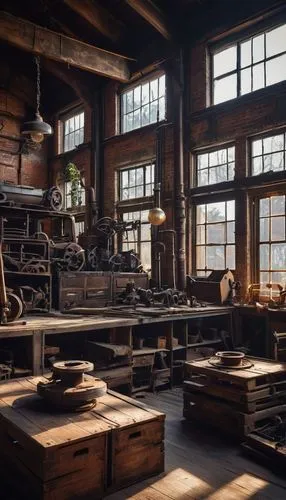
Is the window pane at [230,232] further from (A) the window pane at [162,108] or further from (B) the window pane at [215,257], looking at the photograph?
(A) the window pane at [162,108]

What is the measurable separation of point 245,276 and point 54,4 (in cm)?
739

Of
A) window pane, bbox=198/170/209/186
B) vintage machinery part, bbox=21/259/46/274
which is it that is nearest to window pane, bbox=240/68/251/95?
window pane, bbox=198/170/209/186

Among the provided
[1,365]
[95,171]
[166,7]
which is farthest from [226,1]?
[1,365]

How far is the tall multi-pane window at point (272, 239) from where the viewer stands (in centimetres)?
664

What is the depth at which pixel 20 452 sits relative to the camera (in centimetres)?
265

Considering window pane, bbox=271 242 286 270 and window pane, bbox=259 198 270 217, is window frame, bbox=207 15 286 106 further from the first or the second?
window pane, bbox=271 242 286 270

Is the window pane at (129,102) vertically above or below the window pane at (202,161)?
above

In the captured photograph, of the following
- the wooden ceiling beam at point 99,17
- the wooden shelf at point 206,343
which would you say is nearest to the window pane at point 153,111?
the wooden ceiling beam at point 99,17

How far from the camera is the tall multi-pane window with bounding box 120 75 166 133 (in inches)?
356

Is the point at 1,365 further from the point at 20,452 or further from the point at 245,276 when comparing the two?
the point at 245,276

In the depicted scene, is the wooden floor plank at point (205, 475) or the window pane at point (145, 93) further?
the window pane at point (145, 93)

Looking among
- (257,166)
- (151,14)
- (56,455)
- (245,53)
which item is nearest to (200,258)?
(257,166)

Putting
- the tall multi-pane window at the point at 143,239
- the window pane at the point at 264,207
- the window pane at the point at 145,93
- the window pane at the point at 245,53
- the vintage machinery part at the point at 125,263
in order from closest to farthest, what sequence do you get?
the window pane at the point at 264,207 → the vintage machinery part at the point at 125,263 → the window pane at the point at 245,53 → the tall multi-pane window at the point at 143,239 → the window pane at the point at 145,93

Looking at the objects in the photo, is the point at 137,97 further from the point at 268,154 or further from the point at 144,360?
the point at 144,360
